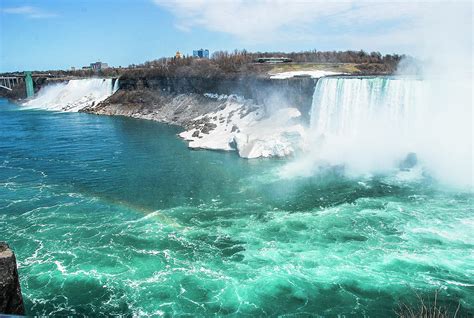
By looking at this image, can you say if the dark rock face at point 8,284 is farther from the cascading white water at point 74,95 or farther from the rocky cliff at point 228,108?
the cascading white water at point 74,95

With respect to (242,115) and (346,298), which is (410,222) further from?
(242,115)

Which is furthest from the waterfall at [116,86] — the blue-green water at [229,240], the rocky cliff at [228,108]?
the blue-green water at [229,240]

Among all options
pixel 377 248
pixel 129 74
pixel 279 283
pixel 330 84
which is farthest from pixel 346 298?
pixel 129 74

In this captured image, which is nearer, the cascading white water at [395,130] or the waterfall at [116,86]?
the cascading white water at [395,130]

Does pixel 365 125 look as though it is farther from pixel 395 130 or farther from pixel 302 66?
pixel 302 66

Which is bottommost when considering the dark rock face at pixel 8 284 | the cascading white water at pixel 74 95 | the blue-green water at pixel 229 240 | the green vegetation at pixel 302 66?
the blue-green water at pixel 229 240
